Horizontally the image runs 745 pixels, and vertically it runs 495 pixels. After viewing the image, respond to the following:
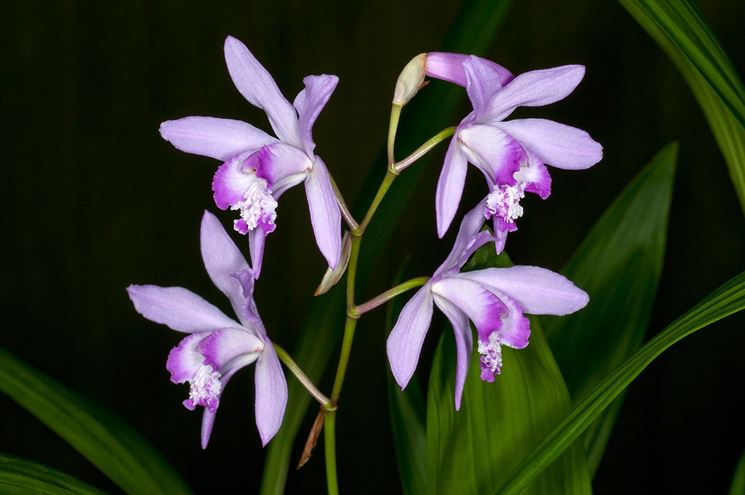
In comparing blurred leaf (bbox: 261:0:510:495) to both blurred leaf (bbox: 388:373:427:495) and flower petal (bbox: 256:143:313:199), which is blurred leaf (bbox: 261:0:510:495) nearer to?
blurred leaf (bbox: 388:373:427:495)

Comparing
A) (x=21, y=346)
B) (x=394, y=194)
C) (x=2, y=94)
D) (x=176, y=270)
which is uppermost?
(x=394, y=194)

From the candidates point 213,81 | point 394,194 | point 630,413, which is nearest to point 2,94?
point 213,81

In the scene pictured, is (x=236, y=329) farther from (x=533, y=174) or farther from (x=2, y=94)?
(x=2, y=94)

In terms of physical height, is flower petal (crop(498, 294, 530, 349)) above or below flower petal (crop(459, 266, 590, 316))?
below

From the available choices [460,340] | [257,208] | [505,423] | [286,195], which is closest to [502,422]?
[505,423]

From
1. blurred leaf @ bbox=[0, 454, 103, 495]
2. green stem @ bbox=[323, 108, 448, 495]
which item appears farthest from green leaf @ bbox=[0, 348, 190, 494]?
green stem @ bbox=[323, 108, 448, 495]
